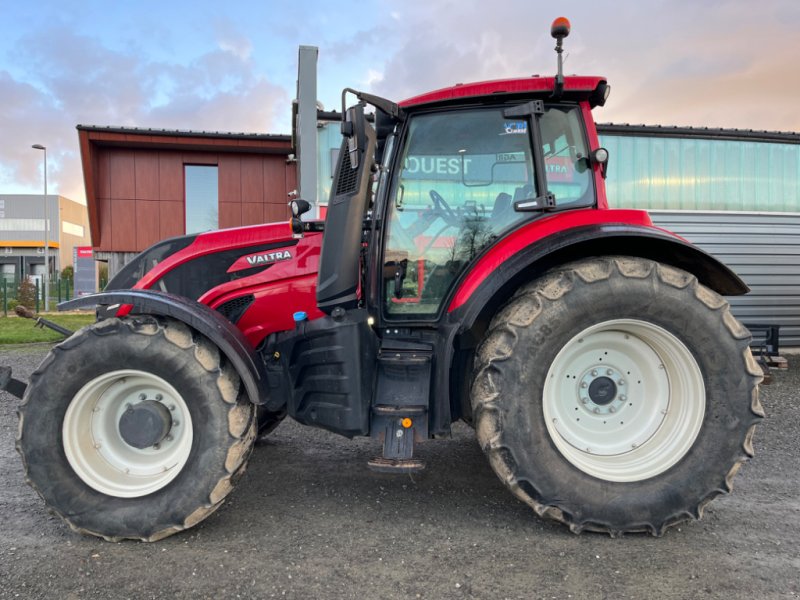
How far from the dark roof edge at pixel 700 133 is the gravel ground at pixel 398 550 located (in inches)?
285

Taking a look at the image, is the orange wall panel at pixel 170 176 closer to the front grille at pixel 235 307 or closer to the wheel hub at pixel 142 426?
the front grille at pixel 235 307

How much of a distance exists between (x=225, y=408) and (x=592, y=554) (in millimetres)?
1801

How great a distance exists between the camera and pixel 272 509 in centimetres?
300

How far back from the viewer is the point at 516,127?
9.56 feet

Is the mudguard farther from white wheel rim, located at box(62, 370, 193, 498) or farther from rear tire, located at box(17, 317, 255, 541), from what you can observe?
white wheel rim, located at box(62, 370, 193, 498)

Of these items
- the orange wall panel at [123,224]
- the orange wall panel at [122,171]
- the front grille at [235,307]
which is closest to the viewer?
the front grille at [235,307]

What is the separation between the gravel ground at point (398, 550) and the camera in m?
2.24

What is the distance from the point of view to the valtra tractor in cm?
261

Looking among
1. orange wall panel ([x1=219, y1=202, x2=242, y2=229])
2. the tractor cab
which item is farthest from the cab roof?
orange wall panel ([x1=219, y1=202, x2=242, y2=229])

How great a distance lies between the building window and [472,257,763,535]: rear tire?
46.2 ft

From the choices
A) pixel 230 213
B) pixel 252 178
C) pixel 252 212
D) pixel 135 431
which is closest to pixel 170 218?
pixel 230 213

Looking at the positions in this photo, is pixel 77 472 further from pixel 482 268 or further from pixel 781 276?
pixel 781 276

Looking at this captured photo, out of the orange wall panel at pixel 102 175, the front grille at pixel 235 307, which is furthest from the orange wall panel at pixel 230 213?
the front grille at pixel 235 307

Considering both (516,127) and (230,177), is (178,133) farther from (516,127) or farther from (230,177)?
(516,127)
